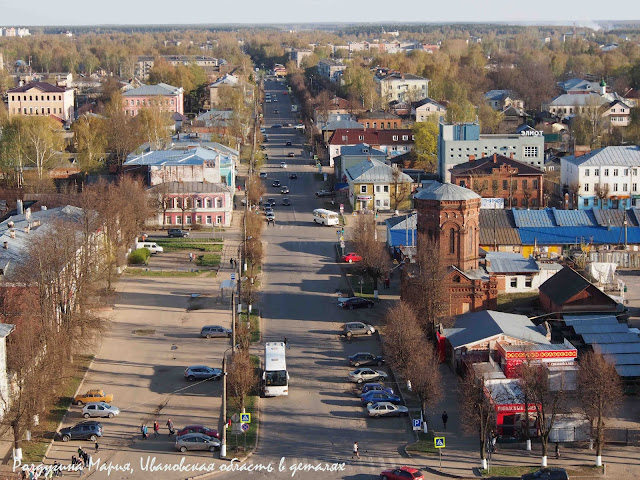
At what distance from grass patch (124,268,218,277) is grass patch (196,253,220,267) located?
1.02 meters

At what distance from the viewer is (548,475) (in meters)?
19.2

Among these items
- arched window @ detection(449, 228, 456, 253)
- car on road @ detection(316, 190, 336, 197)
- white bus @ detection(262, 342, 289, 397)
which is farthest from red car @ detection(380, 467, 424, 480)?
car on road @ detection(316, 190, 336, 197)

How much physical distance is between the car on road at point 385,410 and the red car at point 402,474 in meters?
3.29

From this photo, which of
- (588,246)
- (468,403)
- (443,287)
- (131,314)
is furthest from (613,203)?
(468,403)

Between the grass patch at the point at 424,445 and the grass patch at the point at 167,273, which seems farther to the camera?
the grass patch at the point at 167,273

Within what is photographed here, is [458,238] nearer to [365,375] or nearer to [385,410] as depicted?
[365,375]

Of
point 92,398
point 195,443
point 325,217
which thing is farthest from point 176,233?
point 195,443

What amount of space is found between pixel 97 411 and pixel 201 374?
3.35 m

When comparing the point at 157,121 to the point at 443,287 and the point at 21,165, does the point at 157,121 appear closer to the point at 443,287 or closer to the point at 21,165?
the point at 21,165

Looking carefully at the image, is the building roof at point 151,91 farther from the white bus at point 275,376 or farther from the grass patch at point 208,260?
the white bus at point 275,376

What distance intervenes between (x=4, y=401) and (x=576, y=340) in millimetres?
14869

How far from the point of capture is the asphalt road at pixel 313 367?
20844 mm

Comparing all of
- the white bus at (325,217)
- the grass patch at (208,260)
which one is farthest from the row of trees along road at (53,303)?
the white bus at (325,217)

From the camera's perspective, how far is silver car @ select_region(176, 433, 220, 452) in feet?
68.3
